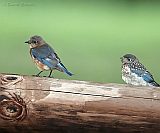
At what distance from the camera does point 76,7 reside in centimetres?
189

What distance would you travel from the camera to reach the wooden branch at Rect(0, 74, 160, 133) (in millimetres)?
1403

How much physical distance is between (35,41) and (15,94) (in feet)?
1.29

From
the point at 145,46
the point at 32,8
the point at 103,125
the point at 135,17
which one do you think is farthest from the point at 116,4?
the point at 103,125

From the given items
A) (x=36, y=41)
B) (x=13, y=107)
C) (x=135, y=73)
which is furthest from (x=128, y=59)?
(x=13, y=107)

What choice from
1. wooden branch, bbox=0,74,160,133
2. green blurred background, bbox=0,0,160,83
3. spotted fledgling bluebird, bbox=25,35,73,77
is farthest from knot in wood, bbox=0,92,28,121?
green blurred background, bbox=0,0,160,83

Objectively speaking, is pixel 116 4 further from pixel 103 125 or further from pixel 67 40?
pixel 103 125

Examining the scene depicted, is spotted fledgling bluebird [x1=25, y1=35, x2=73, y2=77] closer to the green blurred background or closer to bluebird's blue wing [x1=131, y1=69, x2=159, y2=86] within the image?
the green blurred background

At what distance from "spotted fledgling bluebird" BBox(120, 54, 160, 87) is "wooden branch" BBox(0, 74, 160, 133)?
21cm

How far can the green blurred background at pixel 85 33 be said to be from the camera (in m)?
1.85

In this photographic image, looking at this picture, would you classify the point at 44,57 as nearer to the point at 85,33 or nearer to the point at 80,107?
the point at 85,33

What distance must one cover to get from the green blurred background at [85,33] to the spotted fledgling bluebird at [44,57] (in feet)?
0.44

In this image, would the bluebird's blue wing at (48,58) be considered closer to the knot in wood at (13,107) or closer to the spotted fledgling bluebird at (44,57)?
the spotted fledgling bluebird at (44,57)

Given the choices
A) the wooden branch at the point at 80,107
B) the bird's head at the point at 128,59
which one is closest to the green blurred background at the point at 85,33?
the bird's head at the point at 128,59

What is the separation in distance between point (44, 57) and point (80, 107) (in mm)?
375
